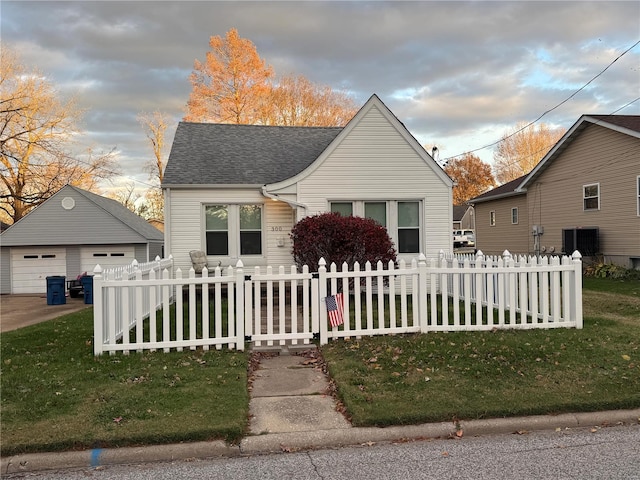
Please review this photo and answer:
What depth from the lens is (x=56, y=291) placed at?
1514cm

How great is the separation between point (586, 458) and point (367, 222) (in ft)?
22.6

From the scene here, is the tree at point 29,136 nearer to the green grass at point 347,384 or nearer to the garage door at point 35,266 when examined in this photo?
the garage door at point 35,266

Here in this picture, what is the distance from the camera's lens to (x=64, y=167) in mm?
29094

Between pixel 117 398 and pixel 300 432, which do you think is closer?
pixel 300 432

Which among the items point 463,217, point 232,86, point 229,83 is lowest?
point 463,217

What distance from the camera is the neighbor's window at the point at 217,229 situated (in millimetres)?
12938

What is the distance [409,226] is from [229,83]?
2109 cm

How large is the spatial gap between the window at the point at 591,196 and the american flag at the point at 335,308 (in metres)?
15.0

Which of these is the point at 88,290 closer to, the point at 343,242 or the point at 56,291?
the point at 56,291

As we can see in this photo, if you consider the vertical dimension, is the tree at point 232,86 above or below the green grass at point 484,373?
above

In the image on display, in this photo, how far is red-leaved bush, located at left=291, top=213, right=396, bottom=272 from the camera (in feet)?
32.5

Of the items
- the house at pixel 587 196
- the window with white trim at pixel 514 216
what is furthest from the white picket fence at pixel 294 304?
the window with white trim at pixel 514 216

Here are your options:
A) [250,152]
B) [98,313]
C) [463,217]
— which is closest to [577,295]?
[98,313]

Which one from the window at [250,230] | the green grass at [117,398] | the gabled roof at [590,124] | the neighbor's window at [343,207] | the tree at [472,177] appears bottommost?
the green grass at [117,398]
